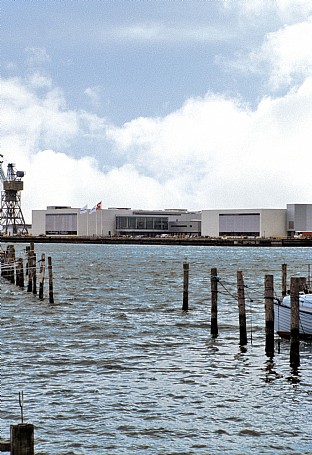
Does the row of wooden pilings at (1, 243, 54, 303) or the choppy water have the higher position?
the row of wooden pilings at (1, 243, 54, 303)

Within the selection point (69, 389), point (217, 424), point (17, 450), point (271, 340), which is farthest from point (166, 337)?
point (17, 450)

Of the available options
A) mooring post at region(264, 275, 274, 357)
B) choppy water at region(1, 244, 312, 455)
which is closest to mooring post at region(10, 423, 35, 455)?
choppy water at region(1, 244, 312, 455)

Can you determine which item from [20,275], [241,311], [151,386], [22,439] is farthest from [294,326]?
[20,275]

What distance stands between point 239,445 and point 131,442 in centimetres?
249

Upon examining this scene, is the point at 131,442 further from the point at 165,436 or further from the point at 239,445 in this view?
the point at 239,445

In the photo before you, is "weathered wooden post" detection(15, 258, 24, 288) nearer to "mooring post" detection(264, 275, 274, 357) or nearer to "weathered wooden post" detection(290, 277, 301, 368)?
"mooring post" detection(264, 275, 274, 357)

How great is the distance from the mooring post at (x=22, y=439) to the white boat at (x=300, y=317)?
20001 mm

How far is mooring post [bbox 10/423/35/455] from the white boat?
2000 cm

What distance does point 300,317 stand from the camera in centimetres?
2911

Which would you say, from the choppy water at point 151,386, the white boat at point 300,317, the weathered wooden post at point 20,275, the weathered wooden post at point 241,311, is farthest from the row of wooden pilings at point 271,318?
the weathered wooden post at point 20,275

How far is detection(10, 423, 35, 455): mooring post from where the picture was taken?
9.91 metres

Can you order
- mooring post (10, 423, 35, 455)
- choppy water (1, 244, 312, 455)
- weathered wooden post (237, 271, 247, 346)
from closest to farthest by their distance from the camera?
1. mooring post (10, 423, 35, 455)
2. choppy water (1, 244, 312, 455)
3. weathered wooden post (237, 271, 247, 346)

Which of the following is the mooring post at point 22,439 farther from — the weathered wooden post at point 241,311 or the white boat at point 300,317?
the white boat at point 300,317

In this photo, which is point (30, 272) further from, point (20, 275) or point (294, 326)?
point (294, 326)
